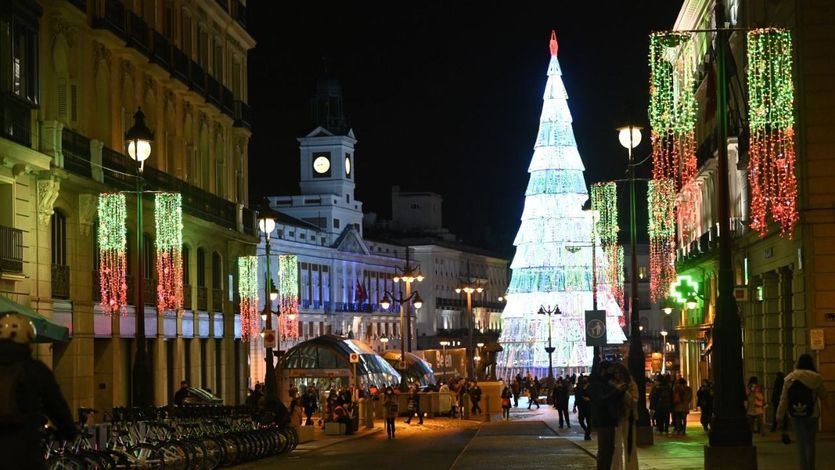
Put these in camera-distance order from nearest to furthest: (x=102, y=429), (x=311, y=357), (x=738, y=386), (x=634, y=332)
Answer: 1. (x=738, y=386)
2. (x=102, y=429)
3. (x=634, y=332)
4. (x=311, y=357)

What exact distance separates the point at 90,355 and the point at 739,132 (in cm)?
1901

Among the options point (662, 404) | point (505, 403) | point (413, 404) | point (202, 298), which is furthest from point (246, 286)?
point (662, 404)

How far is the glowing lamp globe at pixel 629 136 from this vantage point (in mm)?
33906

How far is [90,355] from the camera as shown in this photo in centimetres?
3959

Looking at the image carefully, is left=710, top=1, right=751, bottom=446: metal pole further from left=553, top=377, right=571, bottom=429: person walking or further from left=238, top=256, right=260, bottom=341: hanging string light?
left=238, top=256, right=260, bottom=341: hanging string light

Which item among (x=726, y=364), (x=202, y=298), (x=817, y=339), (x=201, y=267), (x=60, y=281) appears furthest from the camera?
(x=201, y=267)

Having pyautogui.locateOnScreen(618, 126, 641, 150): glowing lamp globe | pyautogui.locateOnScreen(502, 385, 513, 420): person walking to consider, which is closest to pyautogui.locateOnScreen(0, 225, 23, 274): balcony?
pyautogui.locateOnScreen(618, 126, 641, 150): glowing lamp globe

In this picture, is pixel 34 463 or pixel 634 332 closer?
pixel 34 463

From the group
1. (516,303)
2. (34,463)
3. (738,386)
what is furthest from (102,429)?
(516,303)

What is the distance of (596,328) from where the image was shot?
139 feet

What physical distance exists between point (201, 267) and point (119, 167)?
472 inches

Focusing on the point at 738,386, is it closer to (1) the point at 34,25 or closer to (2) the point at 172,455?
(2) the point at 172,455

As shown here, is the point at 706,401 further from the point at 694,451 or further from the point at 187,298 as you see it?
the point at 187,298

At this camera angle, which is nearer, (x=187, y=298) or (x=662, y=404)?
(x=662, y=404)
